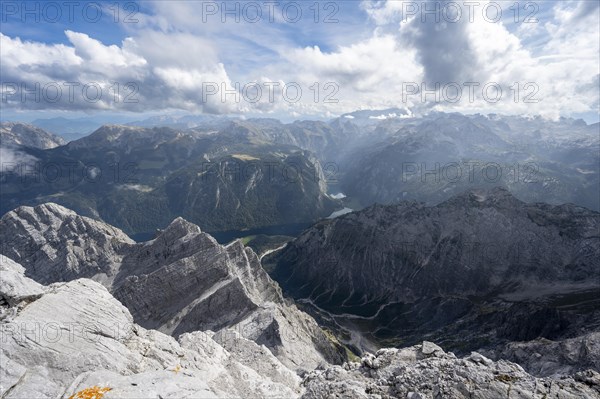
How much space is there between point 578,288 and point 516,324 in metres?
74.6

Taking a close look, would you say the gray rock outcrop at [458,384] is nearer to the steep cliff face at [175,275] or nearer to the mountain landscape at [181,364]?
the mountain landscape at [181,364]

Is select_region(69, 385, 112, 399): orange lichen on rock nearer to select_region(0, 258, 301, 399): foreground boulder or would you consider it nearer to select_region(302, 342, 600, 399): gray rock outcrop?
select_region(0, 258, 301, 399): foreground boulder

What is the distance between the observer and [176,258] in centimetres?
14275

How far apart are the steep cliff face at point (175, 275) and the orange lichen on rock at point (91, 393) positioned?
6038cm

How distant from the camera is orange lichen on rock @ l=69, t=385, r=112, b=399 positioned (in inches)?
811

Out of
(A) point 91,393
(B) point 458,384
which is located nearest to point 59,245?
(A) point 91,393

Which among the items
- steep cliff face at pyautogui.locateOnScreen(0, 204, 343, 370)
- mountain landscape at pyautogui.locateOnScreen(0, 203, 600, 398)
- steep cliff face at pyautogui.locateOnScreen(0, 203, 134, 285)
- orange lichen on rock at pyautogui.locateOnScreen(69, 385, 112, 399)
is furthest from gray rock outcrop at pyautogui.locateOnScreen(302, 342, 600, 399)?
steep cliff face at pyautogui.locateOnScreen(0, 203, 134, 285)

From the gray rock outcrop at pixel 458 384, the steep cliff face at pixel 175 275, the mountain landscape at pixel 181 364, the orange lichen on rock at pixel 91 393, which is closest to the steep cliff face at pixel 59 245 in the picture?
the steep cliff face at pixel 175 275

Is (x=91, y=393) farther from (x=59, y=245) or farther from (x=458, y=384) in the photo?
(x=59, y=245)

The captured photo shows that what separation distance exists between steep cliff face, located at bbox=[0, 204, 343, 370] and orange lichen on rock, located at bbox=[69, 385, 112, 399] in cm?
6038

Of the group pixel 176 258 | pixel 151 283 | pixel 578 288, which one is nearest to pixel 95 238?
Result: pixel 176 258

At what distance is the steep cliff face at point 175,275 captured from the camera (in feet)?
340

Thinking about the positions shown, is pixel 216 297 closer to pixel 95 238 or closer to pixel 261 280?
pixel 261 280

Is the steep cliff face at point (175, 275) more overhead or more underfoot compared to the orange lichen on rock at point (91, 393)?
more underfoot
